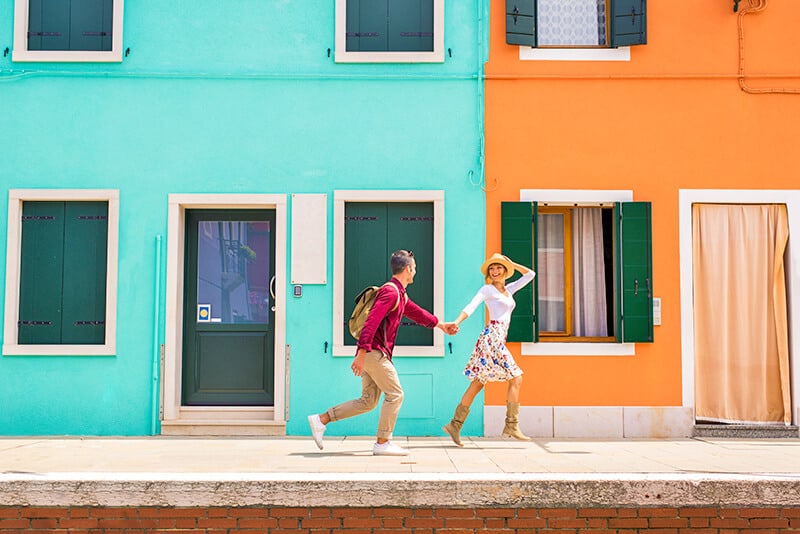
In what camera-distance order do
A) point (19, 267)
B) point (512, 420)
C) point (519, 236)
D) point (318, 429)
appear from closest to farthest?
1. point (318, 429)
2. point (512, 420)
3. point (519, 236)
4. point (19, 267)

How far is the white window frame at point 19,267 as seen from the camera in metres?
9.49

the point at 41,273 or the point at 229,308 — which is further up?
the point at 41,273

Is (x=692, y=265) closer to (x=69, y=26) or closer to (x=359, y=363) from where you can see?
(x=359, y=363)

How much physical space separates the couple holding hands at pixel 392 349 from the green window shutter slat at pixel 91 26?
4480mm

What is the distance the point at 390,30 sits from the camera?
32.4 ft

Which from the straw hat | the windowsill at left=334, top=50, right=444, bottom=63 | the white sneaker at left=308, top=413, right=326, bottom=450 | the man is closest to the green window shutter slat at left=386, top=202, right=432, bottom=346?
the straw hat

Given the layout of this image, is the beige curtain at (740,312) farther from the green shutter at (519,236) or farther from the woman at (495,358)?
the woman at (495,358)

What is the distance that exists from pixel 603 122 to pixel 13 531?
6.98 meters

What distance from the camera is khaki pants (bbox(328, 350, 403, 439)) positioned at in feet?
24.6

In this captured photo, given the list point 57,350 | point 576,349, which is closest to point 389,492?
point 576,349

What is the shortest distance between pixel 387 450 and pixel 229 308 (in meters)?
3.13

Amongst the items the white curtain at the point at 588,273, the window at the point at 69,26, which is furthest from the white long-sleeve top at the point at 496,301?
the window at the point at 69,26

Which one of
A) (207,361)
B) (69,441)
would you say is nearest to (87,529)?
(69,441)

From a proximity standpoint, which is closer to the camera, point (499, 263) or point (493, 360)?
point (493, 360)
